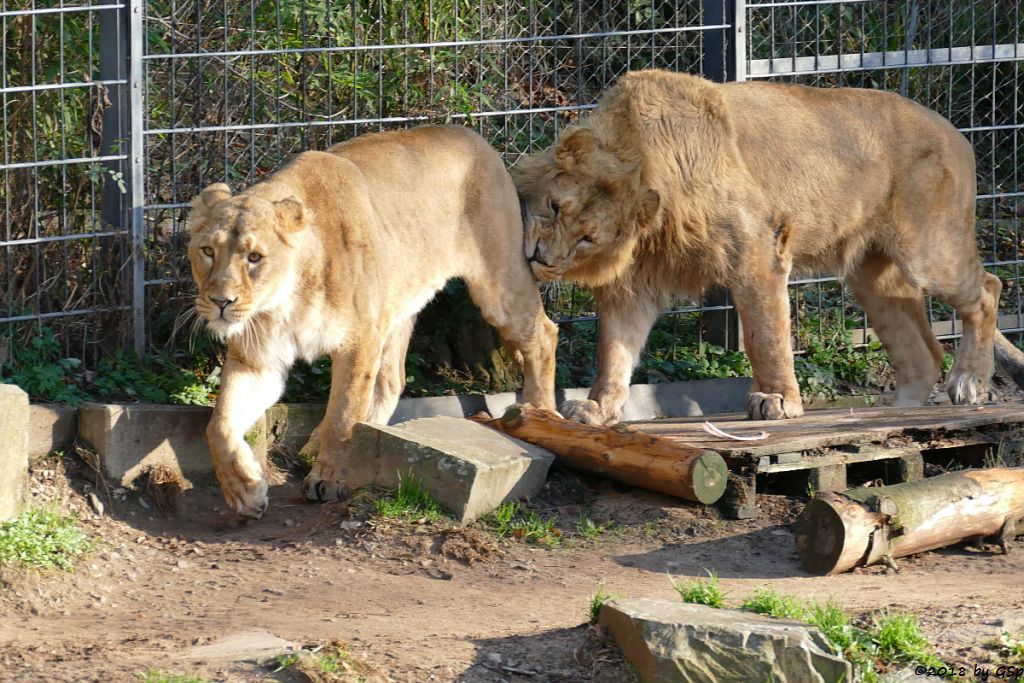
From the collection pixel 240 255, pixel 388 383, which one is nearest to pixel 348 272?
pixel 240 255

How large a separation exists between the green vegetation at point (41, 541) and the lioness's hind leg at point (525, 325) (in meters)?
2.41

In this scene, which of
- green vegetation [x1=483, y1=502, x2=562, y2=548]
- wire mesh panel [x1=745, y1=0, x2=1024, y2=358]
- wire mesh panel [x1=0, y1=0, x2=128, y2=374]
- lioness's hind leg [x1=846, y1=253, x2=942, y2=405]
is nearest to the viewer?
green vegetation [x1=483, y1=502, x2=562, y2=548]

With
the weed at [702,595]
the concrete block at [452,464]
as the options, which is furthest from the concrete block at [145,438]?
the weed at [702,595]

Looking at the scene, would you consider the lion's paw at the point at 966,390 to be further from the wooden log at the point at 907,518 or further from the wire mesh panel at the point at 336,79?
the wire mesh panel at the point at 336,79

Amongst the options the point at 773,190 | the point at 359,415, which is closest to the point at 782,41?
the point at 773,190

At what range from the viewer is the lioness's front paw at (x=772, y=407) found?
7.45 meters

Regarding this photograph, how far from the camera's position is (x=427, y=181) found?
23.7 feet

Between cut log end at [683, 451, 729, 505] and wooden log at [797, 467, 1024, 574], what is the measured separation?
0.56 m

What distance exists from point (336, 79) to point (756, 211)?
239cm

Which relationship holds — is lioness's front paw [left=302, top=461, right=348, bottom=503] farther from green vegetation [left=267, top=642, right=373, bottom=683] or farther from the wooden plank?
green vegetation [left=267, top=642, right=373, bottom=683]

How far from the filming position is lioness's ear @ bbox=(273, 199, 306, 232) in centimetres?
635

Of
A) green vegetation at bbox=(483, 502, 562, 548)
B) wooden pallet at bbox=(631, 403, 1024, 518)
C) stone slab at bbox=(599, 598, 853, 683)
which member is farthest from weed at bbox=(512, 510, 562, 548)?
stone slab at bbox=(599, 598, 853, 683)

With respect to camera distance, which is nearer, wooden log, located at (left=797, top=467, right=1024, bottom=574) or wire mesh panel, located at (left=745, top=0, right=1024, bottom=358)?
wooden log, located at (left=797, top=467, right=1024, bottom=574)

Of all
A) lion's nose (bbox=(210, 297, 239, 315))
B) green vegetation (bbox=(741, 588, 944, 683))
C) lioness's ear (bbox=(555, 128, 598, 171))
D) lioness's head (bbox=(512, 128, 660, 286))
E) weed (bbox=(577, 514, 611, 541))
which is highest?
lioness's ear (bbox=(555, 128, 598, 171))
